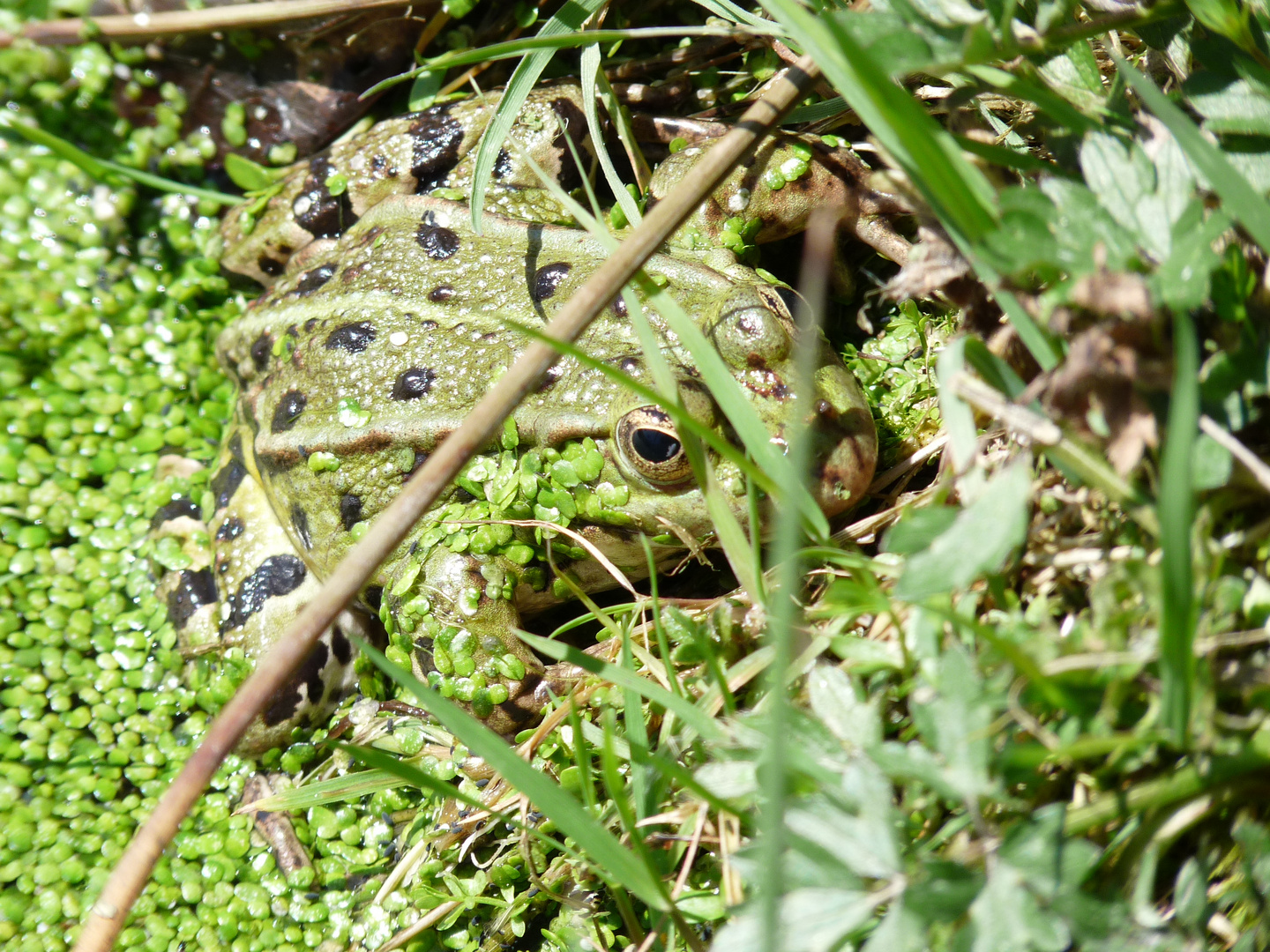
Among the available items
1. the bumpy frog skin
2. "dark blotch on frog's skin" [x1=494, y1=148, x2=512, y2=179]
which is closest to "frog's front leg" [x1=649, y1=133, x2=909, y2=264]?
the bumpy frog skin

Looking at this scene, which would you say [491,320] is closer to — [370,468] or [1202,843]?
[370,468]

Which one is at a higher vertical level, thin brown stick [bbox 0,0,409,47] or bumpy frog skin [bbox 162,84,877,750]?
thin brown stick [bbox 0,0,409,47]

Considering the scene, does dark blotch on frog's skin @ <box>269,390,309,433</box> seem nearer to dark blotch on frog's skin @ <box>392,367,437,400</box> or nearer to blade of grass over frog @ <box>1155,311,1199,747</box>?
dark blotch on frog's skin @ <box>392,367,437,400</box>

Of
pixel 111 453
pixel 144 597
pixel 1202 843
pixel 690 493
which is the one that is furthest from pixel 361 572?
pixel 111 453

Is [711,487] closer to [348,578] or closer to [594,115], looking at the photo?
[348,578]

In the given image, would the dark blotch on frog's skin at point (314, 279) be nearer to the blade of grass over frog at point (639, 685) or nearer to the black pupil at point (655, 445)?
the black pupil at point (655, 445)

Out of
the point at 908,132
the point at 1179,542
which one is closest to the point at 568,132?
the point at 908,132

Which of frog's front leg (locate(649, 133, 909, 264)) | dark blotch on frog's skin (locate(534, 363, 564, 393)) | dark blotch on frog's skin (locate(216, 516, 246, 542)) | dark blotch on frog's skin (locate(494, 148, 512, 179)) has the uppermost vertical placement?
frog's front leg (locate(649, 133, 909, 264))
